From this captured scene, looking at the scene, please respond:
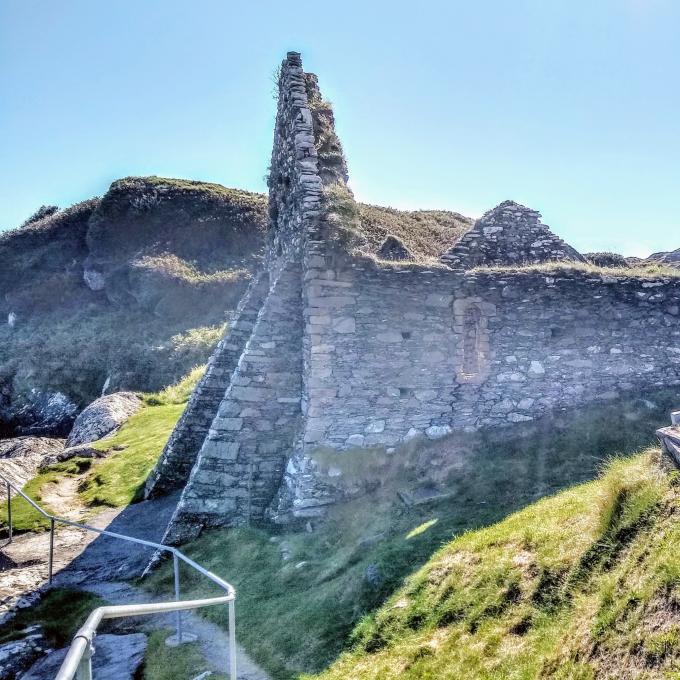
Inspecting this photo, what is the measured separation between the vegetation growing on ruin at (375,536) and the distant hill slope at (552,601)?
0.26 m

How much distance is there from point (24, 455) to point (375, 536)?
15.4m

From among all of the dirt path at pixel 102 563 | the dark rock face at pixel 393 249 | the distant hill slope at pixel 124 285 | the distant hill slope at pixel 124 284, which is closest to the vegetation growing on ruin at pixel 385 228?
the dark rock face at pixel 393 249

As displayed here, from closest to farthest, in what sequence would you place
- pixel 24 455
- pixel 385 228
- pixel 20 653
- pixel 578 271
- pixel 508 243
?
pixel 20 653
pixel 578 271
pixel 508 243
pixel 385 228
pixel 24 455

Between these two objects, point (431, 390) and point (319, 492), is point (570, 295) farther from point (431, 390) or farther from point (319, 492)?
point (319, 492)

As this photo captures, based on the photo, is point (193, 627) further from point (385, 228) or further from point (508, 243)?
point (385, 228)

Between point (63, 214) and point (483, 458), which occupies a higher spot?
point (63, 214)

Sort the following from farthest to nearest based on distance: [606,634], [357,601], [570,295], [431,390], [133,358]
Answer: [133,358] < [570,295] < [431,390] < [357,601] < [606,634]

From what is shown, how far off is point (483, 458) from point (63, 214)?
2022 inches

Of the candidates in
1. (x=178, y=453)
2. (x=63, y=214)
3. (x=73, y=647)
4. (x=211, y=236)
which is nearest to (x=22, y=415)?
(x=211, y=236)

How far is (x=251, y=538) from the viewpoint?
9.82 metres

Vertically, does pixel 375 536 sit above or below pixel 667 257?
below

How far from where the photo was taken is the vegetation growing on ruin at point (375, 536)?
670 cm

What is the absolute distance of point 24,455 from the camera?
18.5 m

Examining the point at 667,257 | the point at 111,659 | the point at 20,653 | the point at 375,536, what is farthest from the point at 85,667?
the point at 667,257
